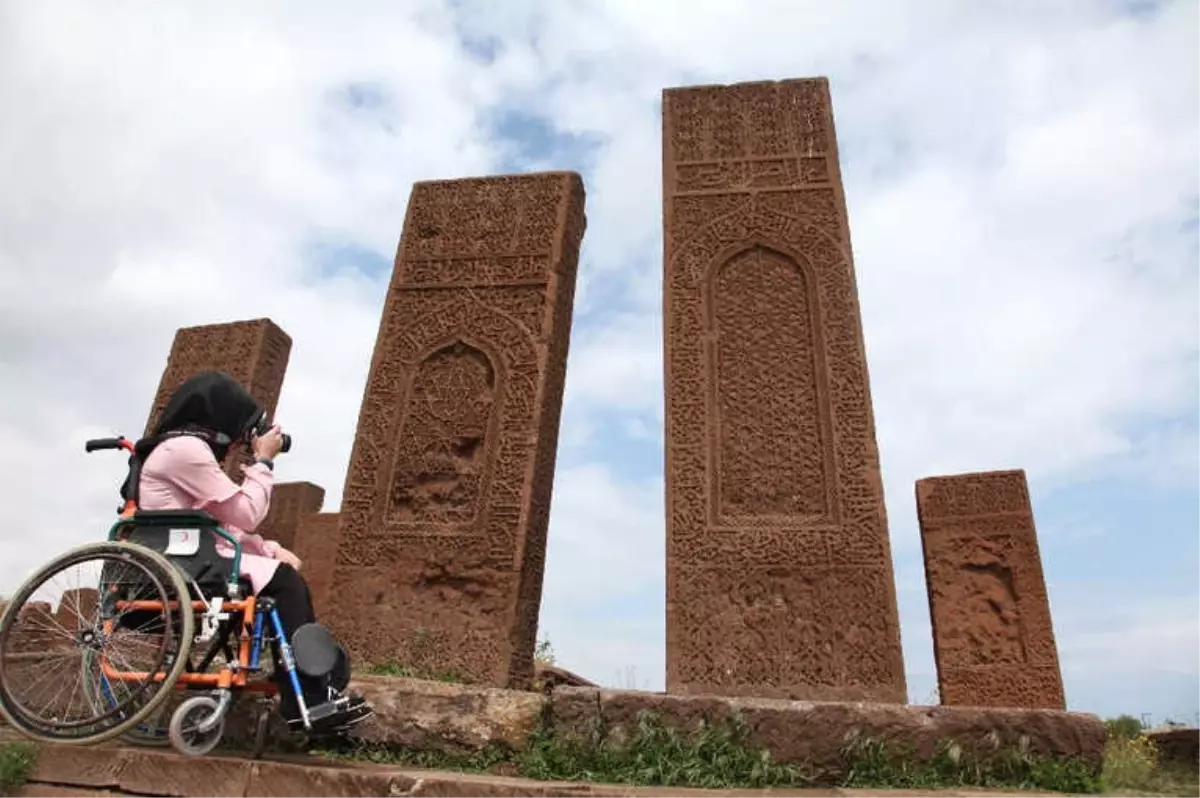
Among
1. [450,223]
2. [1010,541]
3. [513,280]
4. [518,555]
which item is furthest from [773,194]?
[1010,541]

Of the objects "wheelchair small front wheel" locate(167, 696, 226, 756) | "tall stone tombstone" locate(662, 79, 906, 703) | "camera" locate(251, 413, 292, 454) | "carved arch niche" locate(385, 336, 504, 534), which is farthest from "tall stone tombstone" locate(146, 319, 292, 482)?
"wheelchair small front wheel" locate(167, 696, 226, 756)

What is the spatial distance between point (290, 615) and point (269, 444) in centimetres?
67

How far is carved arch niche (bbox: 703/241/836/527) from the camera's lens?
4242mm

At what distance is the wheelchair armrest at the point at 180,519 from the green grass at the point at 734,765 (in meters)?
1.09

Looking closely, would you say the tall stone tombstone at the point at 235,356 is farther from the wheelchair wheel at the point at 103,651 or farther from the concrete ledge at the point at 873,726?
the concrete ledge at the point at 873,726

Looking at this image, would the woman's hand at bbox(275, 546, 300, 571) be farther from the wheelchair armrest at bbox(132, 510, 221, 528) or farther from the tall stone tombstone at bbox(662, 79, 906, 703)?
the tall stone tombstone at bbox(662, 79, 906, 703)

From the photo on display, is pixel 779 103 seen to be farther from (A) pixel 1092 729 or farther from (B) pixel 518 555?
(A) pixel 1092 729

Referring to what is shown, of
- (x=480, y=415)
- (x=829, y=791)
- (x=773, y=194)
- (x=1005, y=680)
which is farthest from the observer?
(x=1005, y=680)

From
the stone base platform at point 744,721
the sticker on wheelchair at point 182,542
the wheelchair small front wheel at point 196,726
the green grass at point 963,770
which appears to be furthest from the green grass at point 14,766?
the green grass at point 963,770

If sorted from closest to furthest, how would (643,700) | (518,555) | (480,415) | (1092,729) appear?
(1092,729) < (643,700) < (518,555) < (480,415)

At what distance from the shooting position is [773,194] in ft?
16.5

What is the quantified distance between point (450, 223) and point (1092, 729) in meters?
4.43

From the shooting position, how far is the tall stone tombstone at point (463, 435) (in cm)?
417

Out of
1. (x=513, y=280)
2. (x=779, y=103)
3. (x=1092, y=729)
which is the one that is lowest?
(x=1092, y=729)
